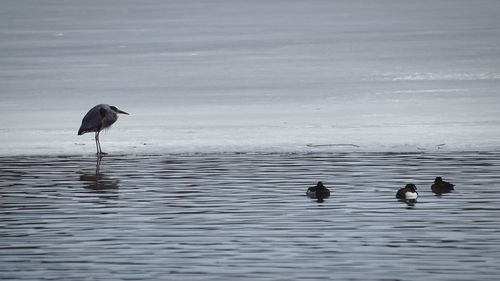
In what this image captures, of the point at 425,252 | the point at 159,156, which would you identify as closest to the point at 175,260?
the point at 425,252

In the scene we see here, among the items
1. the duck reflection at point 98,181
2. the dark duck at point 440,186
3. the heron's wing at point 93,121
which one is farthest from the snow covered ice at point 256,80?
the dark duck at point 440,186

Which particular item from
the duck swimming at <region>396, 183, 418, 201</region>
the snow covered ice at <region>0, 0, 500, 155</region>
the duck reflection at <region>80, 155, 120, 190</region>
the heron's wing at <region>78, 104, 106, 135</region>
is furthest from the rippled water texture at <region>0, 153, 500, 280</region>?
the snow covered ice at <region>0, 0, 500, 155</region>

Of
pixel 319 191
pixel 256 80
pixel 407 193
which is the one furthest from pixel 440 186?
pixel 256 80

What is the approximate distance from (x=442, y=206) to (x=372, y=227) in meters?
1.25

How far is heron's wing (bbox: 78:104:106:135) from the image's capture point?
14.8 meters

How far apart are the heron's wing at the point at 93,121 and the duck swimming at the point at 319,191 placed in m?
4.79

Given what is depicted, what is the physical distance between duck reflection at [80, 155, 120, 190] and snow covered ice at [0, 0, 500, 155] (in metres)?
1.58

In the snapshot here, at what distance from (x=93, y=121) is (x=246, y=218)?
5.43 metres

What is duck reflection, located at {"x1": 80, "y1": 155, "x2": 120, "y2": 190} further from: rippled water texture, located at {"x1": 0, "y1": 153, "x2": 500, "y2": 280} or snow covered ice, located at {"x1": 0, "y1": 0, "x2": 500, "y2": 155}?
snow covered ice, located at {"x1": 0, "y1": 0, "x2": 500, "y2": 155}

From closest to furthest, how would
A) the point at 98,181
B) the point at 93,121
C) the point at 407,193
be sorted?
the point at 407,193
the point at 98,181
the point at 93,121

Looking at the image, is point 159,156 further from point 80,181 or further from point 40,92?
point 40,92

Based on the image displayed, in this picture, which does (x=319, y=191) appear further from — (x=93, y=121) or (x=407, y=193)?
(x=93, y=121)

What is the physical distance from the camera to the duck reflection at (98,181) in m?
11.8

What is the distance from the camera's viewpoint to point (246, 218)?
32.6ft
